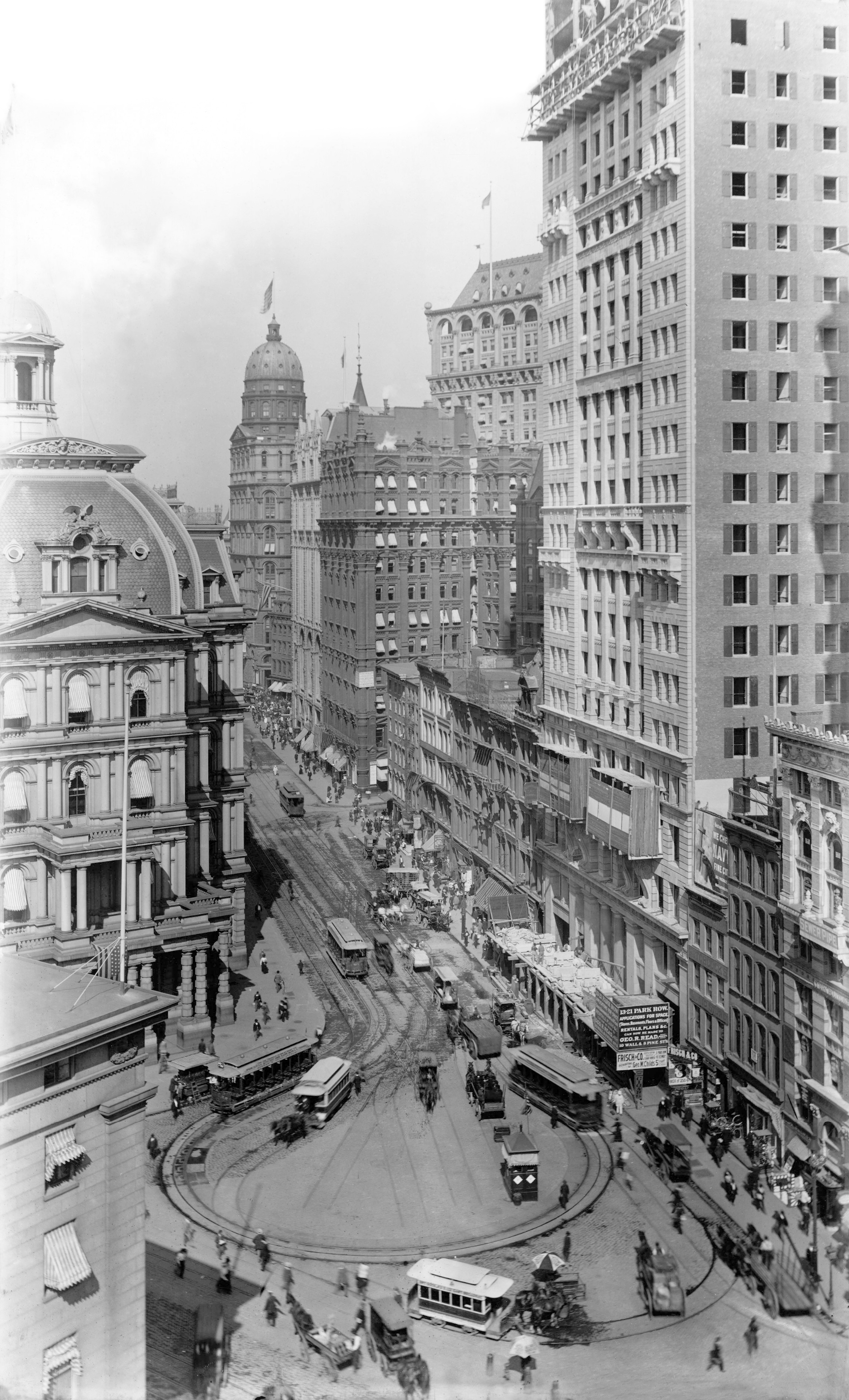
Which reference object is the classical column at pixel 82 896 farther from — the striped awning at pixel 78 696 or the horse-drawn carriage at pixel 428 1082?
the horse-drawn carriage at pixel 428 1082

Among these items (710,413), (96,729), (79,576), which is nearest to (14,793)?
(96,729)

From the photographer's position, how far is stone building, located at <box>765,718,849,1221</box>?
187ft

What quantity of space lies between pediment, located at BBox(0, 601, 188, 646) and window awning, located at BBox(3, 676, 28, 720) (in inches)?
85.4

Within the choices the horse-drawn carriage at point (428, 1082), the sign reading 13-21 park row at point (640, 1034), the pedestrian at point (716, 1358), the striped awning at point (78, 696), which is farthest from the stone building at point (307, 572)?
the pedestrian at point (716, 1358)

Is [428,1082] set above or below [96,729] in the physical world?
below

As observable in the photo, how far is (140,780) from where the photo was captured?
79375 millimetres

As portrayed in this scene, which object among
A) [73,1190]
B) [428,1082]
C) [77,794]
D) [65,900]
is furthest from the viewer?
[77,794]

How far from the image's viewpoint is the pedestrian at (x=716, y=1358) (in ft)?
155

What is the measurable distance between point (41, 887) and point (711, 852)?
33.5 m

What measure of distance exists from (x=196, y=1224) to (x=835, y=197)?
186 ft

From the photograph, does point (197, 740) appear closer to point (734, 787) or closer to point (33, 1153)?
point (734, 787)

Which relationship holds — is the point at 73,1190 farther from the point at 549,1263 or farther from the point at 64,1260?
the point at 549,1263

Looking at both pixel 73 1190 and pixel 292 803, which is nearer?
pixel 73 1190

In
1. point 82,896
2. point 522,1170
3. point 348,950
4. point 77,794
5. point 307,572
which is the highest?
point 307,572
